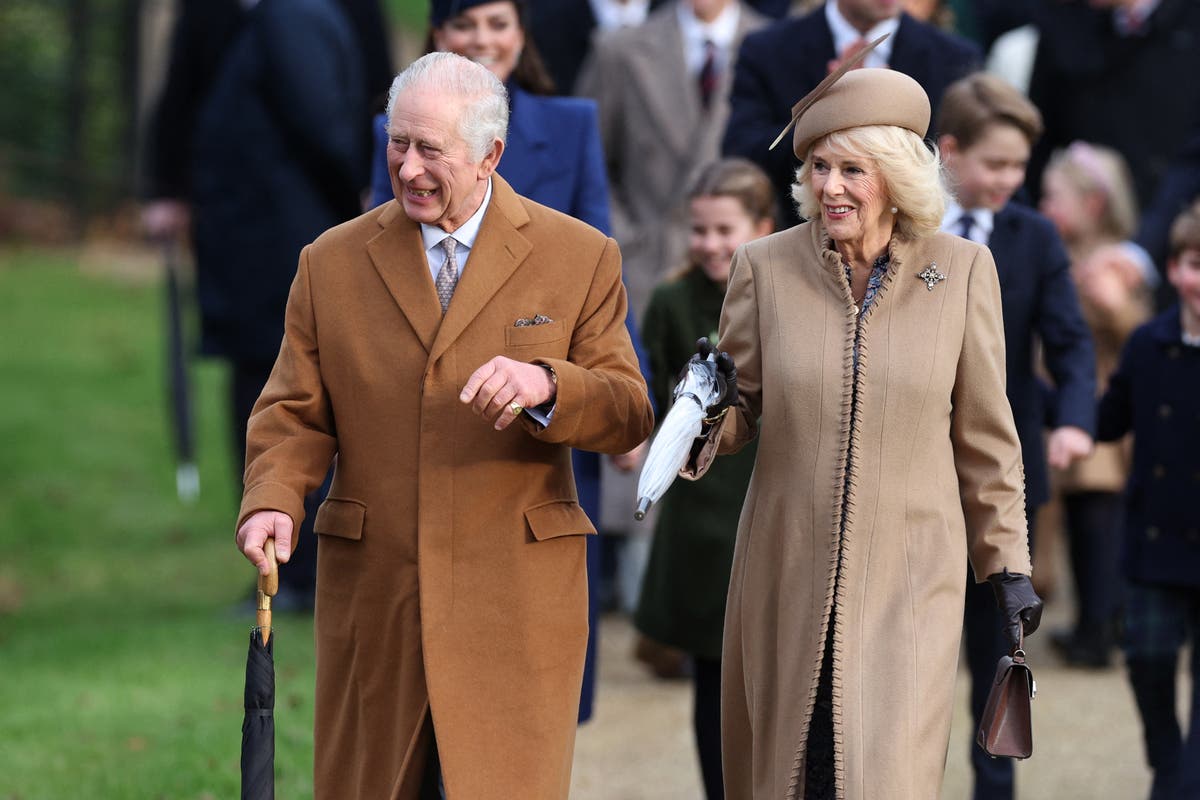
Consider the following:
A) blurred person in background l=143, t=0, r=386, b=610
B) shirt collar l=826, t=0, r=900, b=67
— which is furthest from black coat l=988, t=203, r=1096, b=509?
blurred person in background l=143, t=0, r=386, b=610

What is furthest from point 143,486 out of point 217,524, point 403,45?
point 403,45

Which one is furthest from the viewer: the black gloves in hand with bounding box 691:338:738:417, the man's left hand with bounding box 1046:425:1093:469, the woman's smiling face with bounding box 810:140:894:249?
the man's left hand with bounding box 1046:425:1093:469

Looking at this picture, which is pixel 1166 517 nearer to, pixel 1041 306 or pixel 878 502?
pixel 1041 306

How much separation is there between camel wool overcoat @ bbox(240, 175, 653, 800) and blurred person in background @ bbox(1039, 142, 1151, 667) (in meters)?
3.91

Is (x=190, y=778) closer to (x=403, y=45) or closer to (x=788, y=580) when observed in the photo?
(x=788, y=580)

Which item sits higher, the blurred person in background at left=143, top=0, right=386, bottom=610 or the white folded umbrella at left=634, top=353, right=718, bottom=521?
the blurred person in background at left=143, top=0, right=386, bottom=610

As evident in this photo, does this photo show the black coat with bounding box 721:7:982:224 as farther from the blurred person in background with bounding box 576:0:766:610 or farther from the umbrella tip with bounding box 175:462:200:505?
the umbrella tip with bounding box 175:462:200:505

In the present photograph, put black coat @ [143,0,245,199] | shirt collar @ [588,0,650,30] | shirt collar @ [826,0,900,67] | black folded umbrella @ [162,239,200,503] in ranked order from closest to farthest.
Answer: shirt collar @ [826,0,900,67] < shirt collar @ [588,0,650,30] < black coat @ [143,0,245,199] < black folded umbrella @ [162,239,200,503]

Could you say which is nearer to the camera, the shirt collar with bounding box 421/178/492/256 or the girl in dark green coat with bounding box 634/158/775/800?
the shirt collar with bounding box 421/178/492/256

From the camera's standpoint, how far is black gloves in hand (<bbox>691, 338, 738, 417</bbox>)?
460 cm

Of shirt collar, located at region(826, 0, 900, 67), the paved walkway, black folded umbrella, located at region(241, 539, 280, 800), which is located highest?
shirt collar, located at region(826, 0, 900, 67)

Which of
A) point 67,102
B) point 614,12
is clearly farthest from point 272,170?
point 67,102

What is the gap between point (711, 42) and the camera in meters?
8.48

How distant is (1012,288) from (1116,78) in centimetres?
360
